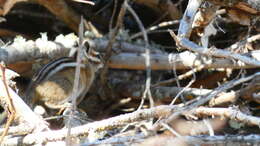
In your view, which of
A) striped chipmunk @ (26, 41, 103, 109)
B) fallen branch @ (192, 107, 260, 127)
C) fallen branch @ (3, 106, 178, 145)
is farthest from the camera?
striped chipmunk @ (26, 41, 103, 109)

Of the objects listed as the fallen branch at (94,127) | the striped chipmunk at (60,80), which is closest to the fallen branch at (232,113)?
the fallen branch at (94,127)

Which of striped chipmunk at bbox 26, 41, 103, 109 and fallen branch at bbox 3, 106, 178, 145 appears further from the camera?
striped chipmunk at bbox 26, 41, 103, 109

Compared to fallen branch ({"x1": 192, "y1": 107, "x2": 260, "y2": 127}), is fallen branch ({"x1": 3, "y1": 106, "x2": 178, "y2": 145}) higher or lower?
fallen branch ({"x1": 3, "y1": 106, "x2": 178, "y2": 145})

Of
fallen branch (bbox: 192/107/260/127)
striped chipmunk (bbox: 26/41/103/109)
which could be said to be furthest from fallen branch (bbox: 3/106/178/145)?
striped chipmunk (bbox: 26/41/103/109)

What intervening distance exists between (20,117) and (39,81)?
50.4 inches

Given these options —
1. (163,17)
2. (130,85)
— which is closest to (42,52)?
(130,85)

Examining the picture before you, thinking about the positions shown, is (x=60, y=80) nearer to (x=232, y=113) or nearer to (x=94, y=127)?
(x=94, y=127)

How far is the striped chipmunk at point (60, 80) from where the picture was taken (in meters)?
3.10

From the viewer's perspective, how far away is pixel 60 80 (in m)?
3.37

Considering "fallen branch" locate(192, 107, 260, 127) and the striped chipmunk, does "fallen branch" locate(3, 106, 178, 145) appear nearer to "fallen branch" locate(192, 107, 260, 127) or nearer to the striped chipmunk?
"fallen branch" locate(192, 107, 260, 127)

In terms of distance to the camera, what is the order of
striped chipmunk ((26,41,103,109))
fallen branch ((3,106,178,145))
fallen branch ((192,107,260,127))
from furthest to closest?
striped chipmunk ((26,41,103,109)), fallen branch ((192,107,260,127)), fallen branch ((3,106,178,145))

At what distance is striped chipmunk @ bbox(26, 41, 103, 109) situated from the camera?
3104 mm

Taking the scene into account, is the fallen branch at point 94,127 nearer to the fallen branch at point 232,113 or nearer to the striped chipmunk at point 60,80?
the fallen branch at point 232,113

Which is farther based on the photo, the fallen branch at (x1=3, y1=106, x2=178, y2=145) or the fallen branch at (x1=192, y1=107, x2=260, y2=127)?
the fallen branch at (x1=192, y1=107, x2=260, y2=127)
